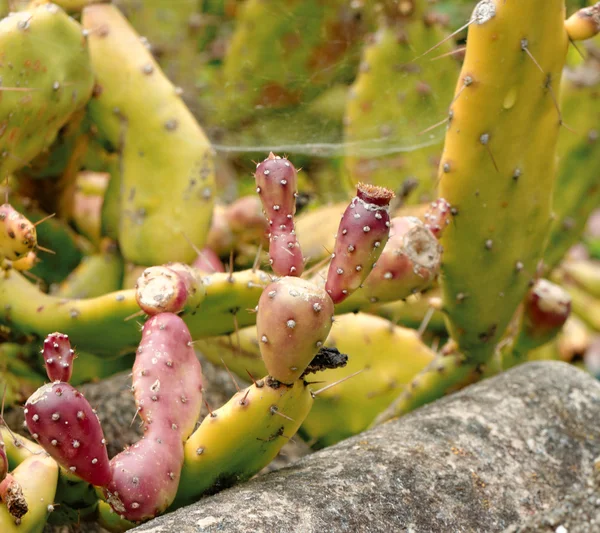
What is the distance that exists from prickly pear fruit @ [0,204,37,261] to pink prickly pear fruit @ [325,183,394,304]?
510 millimetres

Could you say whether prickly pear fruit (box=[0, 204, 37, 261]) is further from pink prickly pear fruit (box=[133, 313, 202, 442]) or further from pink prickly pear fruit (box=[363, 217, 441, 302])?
pink prickly pear fruit (box=[363, 217, 441, 302])

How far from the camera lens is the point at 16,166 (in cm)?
159

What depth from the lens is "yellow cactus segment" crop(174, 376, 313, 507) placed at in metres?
1.12

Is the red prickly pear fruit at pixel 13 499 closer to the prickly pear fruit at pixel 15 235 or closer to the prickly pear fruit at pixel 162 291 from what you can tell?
the prickly pear fruit at pixel 162 291

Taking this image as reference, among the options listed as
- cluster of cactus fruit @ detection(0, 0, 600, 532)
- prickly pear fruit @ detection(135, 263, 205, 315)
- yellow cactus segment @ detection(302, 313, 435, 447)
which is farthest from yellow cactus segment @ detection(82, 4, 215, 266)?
prickly pear fruit @ detection(135, 263, 205, 315)

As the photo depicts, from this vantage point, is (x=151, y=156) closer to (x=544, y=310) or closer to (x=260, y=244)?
(x=260, y=244)

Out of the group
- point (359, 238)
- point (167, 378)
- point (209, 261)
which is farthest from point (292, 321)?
point (209, 261)

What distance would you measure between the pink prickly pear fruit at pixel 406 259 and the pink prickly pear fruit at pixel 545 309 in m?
0.42

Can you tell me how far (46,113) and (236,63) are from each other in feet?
4.32

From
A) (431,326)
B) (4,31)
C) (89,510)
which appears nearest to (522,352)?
(431,326)

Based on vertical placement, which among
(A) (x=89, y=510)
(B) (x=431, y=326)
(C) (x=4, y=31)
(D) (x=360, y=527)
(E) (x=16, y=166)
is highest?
(C) (x=4, y=31)

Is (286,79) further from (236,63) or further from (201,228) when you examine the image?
(236,63)

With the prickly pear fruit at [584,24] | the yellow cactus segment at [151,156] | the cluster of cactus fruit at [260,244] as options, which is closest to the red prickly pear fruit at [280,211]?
the cluster of cactus fruit at [260,244]

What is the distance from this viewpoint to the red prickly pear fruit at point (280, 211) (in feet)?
3.61
